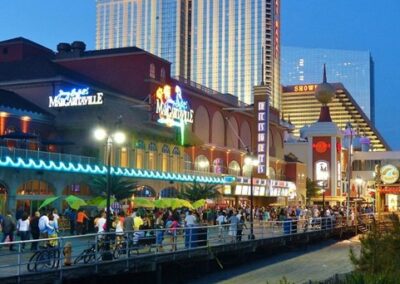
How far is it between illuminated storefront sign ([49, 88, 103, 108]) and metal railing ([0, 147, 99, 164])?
5767 mm

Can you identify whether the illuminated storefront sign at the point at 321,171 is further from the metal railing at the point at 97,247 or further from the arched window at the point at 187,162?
the metal railing at the point at 97,247

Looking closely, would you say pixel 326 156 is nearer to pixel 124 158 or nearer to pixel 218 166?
pixel 218 166

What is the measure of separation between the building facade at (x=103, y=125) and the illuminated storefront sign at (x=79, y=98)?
3.0 inches

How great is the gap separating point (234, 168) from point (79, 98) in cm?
3141

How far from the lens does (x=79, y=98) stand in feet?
168

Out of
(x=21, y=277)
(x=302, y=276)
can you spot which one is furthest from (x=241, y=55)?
(x=21, y=277)

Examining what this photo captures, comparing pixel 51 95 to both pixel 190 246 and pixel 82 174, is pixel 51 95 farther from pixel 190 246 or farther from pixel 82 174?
pixel 190 246

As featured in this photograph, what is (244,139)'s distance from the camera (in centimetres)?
8219

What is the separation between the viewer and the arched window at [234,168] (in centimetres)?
7769

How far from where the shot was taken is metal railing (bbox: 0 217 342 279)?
1934 cm

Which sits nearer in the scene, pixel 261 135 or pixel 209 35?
pixel 261 135

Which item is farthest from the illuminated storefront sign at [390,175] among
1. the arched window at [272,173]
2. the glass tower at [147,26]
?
the glass tower at [147,26]

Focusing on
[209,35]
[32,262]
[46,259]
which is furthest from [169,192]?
[209,35]

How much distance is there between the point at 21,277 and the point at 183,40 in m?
146
